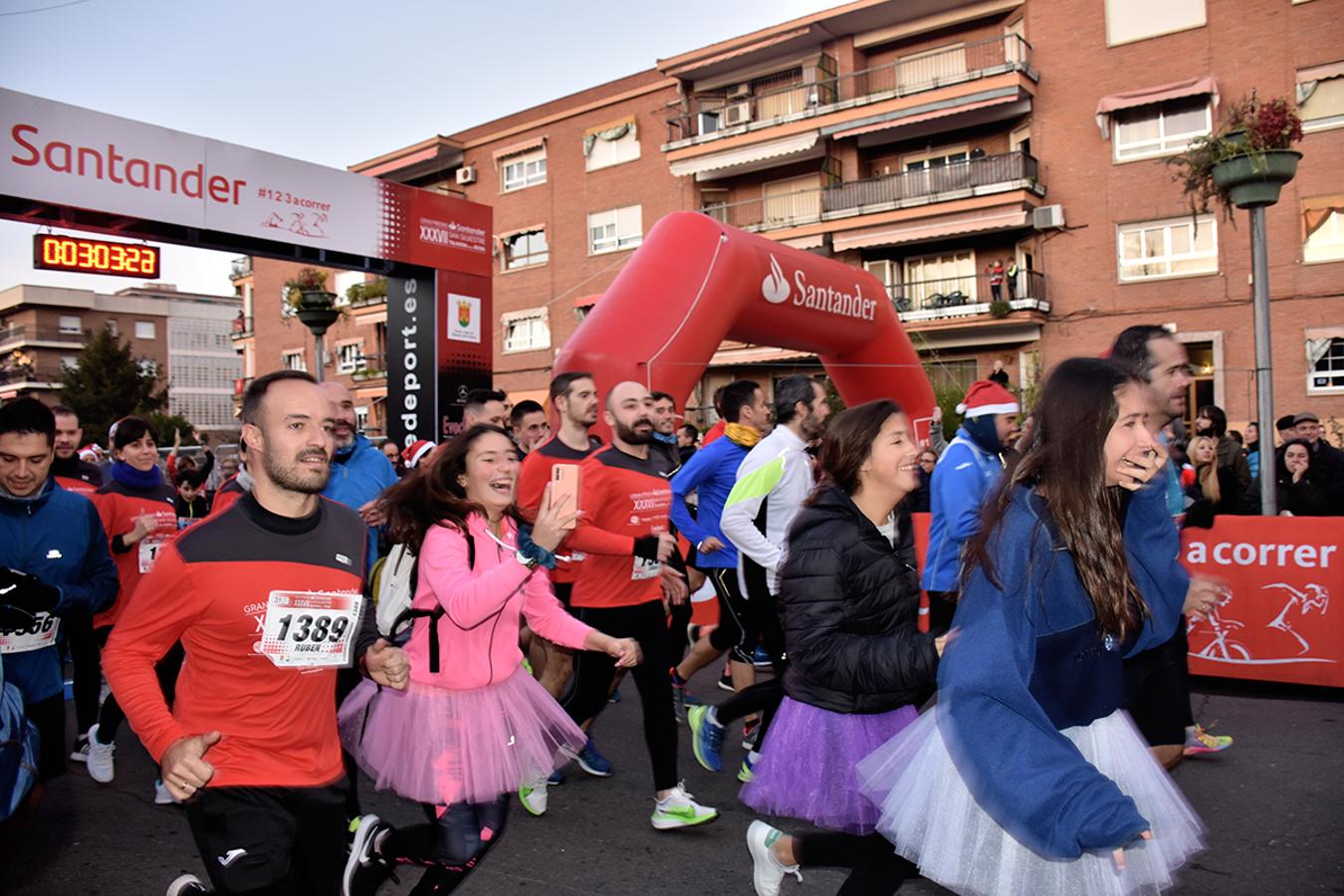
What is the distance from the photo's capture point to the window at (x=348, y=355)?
4028 centimetres

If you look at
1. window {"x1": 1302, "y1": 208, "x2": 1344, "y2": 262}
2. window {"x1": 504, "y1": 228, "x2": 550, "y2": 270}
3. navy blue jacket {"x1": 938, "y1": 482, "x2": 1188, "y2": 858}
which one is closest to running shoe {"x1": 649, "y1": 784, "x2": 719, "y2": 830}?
navy blue jacket {"x1": 938, "y1": 482, "x2": 1188, "y2": 858}

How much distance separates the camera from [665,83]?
29875mm

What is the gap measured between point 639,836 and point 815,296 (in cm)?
814

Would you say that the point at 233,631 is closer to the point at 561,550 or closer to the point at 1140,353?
the point at 561,550

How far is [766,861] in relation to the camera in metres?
3.29

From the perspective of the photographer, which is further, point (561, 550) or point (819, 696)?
point (561, 550)

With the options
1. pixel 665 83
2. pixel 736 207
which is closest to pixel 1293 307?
pixel 736 207

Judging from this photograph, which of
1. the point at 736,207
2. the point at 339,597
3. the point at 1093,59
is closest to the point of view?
the point at 339,597

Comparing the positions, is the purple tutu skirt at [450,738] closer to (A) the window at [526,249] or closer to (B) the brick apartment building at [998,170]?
(B) the brick apartment building at [998,170]

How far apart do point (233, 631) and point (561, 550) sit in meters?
2.92

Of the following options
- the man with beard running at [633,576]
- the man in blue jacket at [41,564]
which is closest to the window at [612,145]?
the man with beard running at [633,576]

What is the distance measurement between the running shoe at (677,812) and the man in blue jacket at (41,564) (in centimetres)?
255

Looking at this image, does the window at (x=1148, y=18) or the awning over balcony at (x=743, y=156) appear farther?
the awning over balcony at (x=743, y=156)

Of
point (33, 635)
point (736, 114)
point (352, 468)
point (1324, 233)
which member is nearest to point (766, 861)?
point (33, 635)
